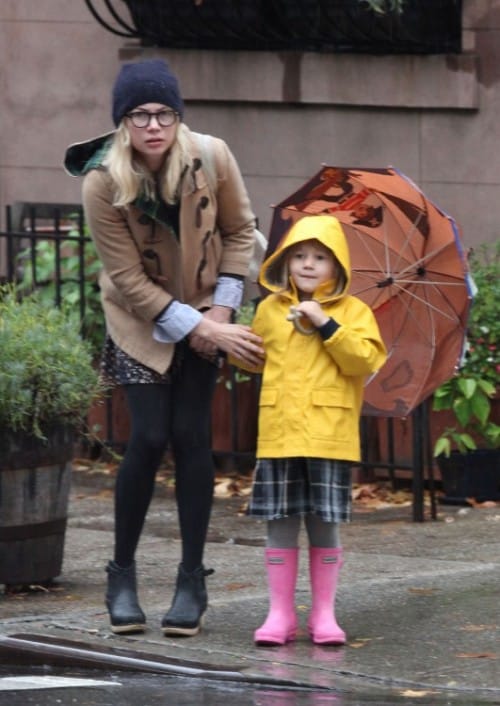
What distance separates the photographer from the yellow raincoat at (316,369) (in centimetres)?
572

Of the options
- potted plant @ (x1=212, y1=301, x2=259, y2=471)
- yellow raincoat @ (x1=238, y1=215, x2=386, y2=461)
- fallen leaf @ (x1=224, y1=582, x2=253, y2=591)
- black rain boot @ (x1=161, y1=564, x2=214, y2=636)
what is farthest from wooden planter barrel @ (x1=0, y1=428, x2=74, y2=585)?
potted plant @ (x1=212, y1=301, x2=259, y2=471)

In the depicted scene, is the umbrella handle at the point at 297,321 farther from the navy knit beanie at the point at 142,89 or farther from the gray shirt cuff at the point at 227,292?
the navy knit beanie at the point at 142,89

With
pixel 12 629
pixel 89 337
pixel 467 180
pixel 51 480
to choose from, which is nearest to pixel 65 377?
pixel 51 480

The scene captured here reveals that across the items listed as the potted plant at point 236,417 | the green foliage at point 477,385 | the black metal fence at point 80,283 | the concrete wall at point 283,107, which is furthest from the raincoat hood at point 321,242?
the concrete wall at point 283,107

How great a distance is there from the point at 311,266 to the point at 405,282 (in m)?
1.18

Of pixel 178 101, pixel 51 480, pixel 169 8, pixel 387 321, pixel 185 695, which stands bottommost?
pixel 185 695

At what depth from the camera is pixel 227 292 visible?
19.8 feet

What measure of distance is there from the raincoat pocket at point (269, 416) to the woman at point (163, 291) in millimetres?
146

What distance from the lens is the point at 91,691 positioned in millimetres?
5371

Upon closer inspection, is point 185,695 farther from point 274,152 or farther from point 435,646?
point 274,152

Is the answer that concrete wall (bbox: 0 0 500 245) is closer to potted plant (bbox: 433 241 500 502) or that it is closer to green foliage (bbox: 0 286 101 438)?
potted plant (bbox: 433 241 500 502)

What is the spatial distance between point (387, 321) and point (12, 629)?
1.93 m

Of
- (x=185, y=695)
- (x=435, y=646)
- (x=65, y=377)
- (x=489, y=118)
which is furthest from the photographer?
(x=489, y=118)

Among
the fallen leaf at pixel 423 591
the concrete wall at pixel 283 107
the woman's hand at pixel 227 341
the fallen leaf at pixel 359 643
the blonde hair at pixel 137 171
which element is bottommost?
the fallen leaf at pixel 359 643
